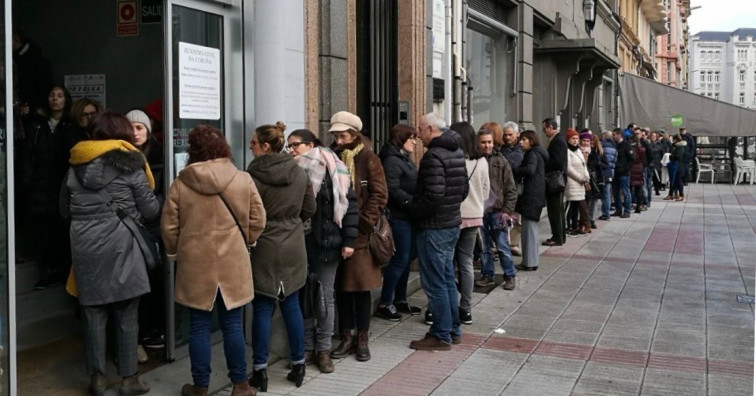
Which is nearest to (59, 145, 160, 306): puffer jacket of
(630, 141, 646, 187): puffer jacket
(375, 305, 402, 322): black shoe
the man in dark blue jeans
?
(375, 305, 402, 322): black shoe

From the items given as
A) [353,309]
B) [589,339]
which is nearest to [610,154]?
[589,339]

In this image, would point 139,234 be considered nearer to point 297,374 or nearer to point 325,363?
point 297,374

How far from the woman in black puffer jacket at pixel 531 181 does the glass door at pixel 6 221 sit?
21.3 feet

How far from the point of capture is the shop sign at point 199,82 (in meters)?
6.50

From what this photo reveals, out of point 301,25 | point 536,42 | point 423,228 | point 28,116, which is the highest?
point 536,42

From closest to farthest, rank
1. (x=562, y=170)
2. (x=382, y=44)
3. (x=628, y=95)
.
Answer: (x=382, y=44)
(x=562, y=170)
(x=628, y=95)

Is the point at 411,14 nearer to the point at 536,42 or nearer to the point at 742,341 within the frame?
the point at 742,341

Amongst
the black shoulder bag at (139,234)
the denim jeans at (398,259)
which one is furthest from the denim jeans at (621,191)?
the black shoulder bag at (139,234)

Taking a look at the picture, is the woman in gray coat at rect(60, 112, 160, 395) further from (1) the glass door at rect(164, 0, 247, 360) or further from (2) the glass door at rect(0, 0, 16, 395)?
(1) the glass door at rect(164, 0, 247, 360)

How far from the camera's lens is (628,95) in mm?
27703

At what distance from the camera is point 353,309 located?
22.1 feet

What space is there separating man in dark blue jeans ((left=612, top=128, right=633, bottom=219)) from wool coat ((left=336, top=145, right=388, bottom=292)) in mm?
12063

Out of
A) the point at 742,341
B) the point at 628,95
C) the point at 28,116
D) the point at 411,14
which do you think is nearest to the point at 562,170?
the point at 411,14

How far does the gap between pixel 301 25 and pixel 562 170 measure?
5462 millimetres
